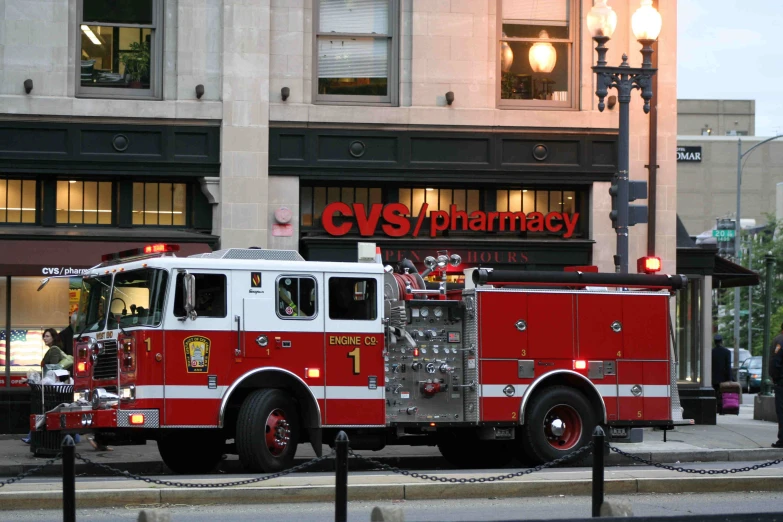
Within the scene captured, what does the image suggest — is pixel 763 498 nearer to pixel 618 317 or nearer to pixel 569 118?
pixel 618 317

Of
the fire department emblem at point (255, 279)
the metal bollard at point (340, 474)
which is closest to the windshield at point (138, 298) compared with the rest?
the fire department emblem at point (255, 279)

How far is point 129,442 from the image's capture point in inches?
596

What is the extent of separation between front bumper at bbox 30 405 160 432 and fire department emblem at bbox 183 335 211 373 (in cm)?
67

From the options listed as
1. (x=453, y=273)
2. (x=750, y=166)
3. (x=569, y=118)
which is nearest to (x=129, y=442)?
(x=453, y=273)

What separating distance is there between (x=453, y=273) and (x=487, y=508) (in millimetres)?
9762

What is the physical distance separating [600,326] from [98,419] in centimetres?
660

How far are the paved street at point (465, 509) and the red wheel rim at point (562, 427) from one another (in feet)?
8.66

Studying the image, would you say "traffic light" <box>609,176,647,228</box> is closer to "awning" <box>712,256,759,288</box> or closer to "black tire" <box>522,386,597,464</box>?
"black tire" <box>522,386,597,464</box>

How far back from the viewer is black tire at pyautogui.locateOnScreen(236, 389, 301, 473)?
1451 centimetres

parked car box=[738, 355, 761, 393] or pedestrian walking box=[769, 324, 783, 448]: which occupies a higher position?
pedestrian walking box=[769, 324, 783, 448]

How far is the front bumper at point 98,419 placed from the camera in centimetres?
1427

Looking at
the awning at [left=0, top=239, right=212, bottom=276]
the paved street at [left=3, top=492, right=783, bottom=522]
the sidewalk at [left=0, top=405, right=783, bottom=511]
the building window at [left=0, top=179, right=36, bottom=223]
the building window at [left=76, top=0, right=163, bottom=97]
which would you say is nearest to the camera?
the paved street at [left=3, top=492, right=783, bottom=522]

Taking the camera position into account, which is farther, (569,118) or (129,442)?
(569,118)

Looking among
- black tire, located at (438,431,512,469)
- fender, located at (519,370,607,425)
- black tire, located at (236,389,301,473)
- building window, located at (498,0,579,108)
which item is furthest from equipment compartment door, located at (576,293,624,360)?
building window, located at (498,0,579,108)
